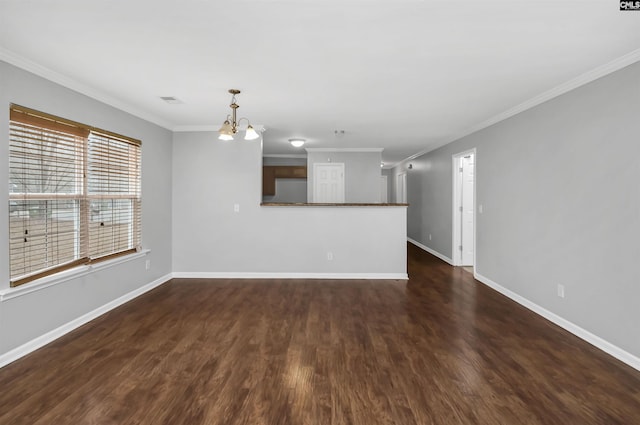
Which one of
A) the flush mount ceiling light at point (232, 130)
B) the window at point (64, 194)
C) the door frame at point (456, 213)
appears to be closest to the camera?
the window at point (64, 194)

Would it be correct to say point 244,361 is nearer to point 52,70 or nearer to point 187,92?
point 187,92

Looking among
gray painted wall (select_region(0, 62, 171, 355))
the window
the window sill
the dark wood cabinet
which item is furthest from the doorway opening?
the window sill

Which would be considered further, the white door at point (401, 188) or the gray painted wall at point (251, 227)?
the white door at point (401, 188)

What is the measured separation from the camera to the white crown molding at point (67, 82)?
2.41m

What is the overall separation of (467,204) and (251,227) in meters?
3.75

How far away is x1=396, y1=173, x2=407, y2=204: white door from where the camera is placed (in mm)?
9039

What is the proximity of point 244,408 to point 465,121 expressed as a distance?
4.35 metres

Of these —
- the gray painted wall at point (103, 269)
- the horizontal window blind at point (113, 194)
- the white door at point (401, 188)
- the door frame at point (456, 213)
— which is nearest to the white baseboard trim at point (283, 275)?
the gray painted wall at point (103, 269)

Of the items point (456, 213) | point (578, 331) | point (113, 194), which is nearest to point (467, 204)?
point (456, 213)

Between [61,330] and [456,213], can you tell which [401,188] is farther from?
[61,330]

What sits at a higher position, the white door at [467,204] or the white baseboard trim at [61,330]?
the white door at [467,204]

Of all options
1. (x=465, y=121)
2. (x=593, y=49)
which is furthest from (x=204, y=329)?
(x=465, y=121)

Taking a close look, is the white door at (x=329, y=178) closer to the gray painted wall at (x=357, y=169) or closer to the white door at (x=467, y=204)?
the gray painted wall at (x=357, y=169)

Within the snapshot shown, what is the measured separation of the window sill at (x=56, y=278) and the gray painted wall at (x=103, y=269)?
4 cm
